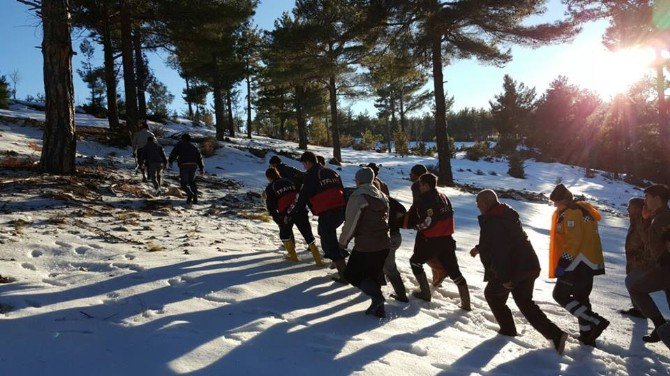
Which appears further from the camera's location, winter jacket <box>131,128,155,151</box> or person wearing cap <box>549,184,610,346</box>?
winter jacket <box>131,128,155,151</box>

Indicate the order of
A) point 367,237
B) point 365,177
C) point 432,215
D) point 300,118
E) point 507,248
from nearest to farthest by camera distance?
point 507,248
point 367,237
point 365,177
point 432,215
point 300,118

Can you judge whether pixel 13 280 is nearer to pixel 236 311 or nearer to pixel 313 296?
pixel 236 311

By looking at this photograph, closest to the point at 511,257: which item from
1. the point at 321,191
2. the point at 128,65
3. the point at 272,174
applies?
the point at 321,191

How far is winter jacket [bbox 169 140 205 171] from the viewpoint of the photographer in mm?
10312

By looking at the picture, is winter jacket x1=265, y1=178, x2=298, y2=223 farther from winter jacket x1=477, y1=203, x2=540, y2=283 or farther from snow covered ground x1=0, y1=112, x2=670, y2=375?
winter jacket x1=477, y1=203, x2=540, y2=283

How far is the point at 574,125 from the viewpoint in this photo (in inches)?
1554

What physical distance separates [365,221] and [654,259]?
3036mm

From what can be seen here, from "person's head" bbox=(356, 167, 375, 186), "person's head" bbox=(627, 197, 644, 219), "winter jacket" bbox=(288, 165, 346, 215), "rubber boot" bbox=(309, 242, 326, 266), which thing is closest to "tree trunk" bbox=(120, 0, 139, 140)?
"rubber boot" bbox=(309, 242, 326, 266)


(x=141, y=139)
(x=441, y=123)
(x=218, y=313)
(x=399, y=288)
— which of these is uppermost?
(x=441, y=123)

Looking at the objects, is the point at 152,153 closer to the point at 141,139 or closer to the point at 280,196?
the point at 141,139

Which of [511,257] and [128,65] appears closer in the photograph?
[511,257]

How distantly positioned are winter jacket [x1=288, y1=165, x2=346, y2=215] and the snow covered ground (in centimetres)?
99

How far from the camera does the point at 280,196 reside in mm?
6500

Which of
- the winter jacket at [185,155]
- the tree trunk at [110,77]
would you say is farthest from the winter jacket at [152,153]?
the tree trunk at [110,77]
